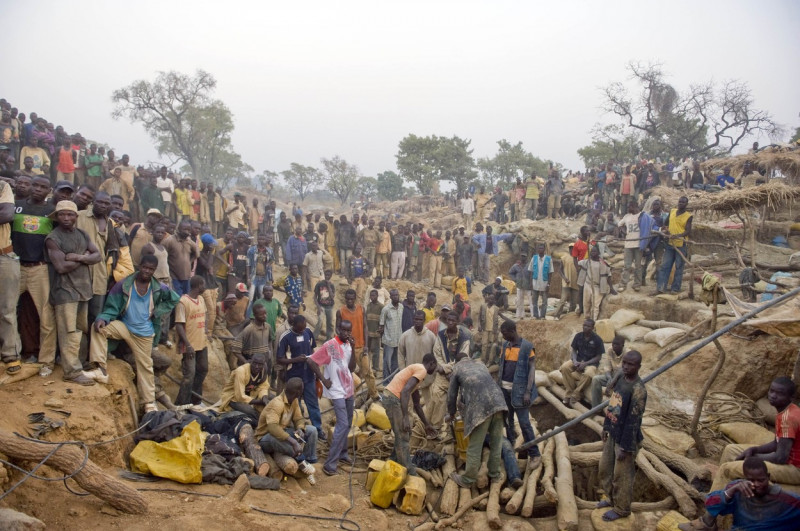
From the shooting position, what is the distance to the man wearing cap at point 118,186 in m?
12.2

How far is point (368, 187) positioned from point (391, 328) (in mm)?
36113

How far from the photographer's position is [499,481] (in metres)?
6.12

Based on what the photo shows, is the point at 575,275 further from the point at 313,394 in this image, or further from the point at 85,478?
the point at 85,478

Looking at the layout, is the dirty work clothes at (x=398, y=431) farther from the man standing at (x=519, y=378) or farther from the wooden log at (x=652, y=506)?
the wooden log at (x=652, y=506)

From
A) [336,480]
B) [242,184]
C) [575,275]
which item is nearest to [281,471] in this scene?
[336,480]

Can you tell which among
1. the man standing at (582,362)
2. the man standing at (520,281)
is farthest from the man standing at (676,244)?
the man standing at (582,362)

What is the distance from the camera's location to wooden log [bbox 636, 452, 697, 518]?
18.5ft

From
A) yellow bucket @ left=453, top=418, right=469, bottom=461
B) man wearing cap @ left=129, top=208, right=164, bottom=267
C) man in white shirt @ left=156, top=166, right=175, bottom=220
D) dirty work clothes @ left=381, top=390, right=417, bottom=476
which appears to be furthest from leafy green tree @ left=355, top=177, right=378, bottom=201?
→ dirty work clothes @ left=381, top=390, right=417, bottom=476

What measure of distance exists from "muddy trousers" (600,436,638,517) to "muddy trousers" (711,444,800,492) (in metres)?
0.76

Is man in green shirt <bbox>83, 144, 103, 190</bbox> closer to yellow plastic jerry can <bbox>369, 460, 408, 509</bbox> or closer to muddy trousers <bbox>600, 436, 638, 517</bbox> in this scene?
yellow plastic jerry can <bbox>369, 460, 408, 509</bbox>

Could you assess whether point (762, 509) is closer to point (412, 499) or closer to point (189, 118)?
point (412, 499)

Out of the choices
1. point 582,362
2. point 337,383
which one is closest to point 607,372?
point 582,362

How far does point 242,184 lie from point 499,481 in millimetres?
46681

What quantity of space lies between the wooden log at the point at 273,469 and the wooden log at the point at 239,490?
60 centimetres
